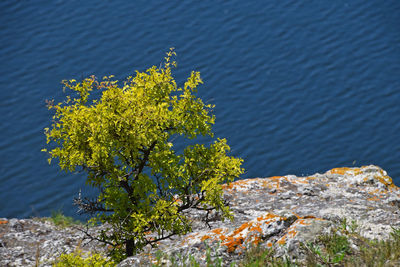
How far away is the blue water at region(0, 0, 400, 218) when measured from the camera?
2189 cm

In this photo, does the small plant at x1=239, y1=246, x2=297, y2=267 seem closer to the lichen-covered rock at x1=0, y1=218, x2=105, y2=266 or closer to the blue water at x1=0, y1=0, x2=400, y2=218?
the lichen-covered rock at x1=0, y1=218, x2=105, y2=266

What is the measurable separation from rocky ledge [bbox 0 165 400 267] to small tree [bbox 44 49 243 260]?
0.83 metres

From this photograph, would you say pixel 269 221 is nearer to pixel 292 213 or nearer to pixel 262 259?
pixel 292 213

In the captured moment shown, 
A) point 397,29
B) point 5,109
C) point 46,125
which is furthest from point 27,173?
point 397,29

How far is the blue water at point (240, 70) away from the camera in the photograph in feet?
71.8

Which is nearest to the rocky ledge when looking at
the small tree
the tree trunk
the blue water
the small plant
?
the small plant

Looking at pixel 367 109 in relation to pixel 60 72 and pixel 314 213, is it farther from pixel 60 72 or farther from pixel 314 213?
pixel 60 72

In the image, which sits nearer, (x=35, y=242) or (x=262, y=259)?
(x=262, y=259)

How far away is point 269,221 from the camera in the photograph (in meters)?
9.91

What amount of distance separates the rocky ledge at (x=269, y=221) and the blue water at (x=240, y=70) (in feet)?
15.7

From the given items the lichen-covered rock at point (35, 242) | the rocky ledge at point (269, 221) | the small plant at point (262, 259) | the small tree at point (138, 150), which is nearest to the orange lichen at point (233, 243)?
the rocky ledge at point (269, 221)

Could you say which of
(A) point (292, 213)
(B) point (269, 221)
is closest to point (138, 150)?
(B) point (269, 221)

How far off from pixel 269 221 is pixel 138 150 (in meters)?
3.12

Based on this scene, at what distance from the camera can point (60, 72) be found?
90.0 ft
